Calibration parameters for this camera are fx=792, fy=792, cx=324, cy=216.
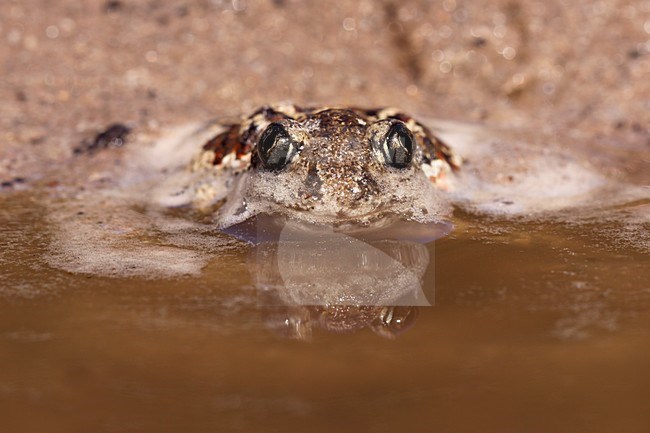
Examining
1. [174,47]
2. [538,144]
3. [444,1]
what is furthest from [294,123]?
[444,1]

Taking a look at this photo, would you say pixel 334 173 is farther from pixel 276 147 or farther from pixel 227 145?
pixel 227 145

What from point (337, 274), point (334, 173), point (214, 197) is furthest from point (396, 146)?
point (214, 197)

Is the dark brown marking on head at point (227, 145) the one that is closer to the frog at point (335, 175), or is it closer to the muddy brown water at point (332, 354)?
the frog at point (335, 175)

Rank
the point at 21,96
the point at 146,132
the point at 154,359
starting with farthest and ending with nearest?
1. the point at 21,96
2. the point at 146,132
3. the point at 154,359

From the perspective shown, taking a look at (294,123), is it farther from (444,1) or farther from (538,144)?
(444,1)

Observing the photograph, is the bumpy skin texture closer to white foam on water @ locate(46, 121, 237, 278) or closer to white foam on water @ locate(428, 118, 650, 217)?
white foam on water @ locate(46, 121, 237, 278)
